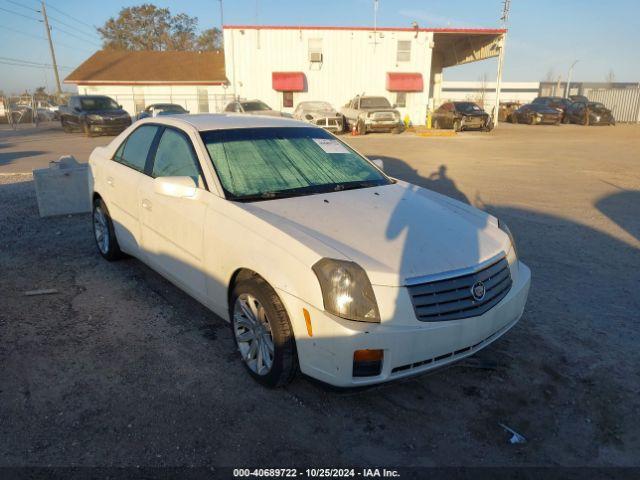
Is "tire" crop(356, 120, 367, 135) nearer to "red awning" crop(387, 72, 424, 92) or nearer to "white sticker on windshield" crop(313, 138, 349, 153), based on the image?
"red awning" crop(387, 72, 424, 92)

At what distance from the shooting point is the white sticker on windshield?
14.1 ft

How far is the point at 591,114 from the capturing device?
3125cm

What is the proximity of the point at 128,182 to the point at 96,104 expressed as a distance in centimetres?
2152

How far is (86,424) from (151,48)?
64673 millimetres

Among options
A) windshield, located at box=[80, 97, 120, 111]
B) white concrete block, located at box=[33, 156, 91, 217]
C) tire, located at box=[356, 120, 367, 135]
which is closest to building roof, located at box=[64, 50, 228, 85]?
windshield, located at box=[80, 97, 120, 111]

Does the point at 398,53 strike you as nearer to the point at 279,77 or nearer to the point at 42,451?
the point at 279,77

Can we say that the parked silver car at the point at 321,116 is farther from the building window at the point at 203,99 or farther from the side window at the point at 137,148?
the side window at the point at 137,148

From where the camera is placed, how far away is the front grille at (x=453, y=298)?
2.62m

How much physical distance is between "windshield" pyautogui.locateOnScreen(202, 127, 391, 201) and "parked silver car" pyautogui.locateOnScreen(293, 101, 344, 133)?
18796 mm

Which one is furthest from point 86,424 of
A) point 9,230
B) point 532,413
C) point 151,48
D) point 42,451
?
point 151,48

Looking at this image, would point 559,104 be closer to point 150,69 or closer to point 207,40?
point 150,69

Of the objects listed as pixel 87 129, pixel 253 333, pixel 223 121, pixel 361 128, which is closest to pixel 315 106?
pixel 361 128

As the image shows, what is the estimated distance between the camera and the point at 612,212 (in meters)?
7.71

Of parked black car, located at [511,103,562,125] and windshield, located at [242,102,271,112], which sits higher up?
windshield, located at [242,102,271,112]
